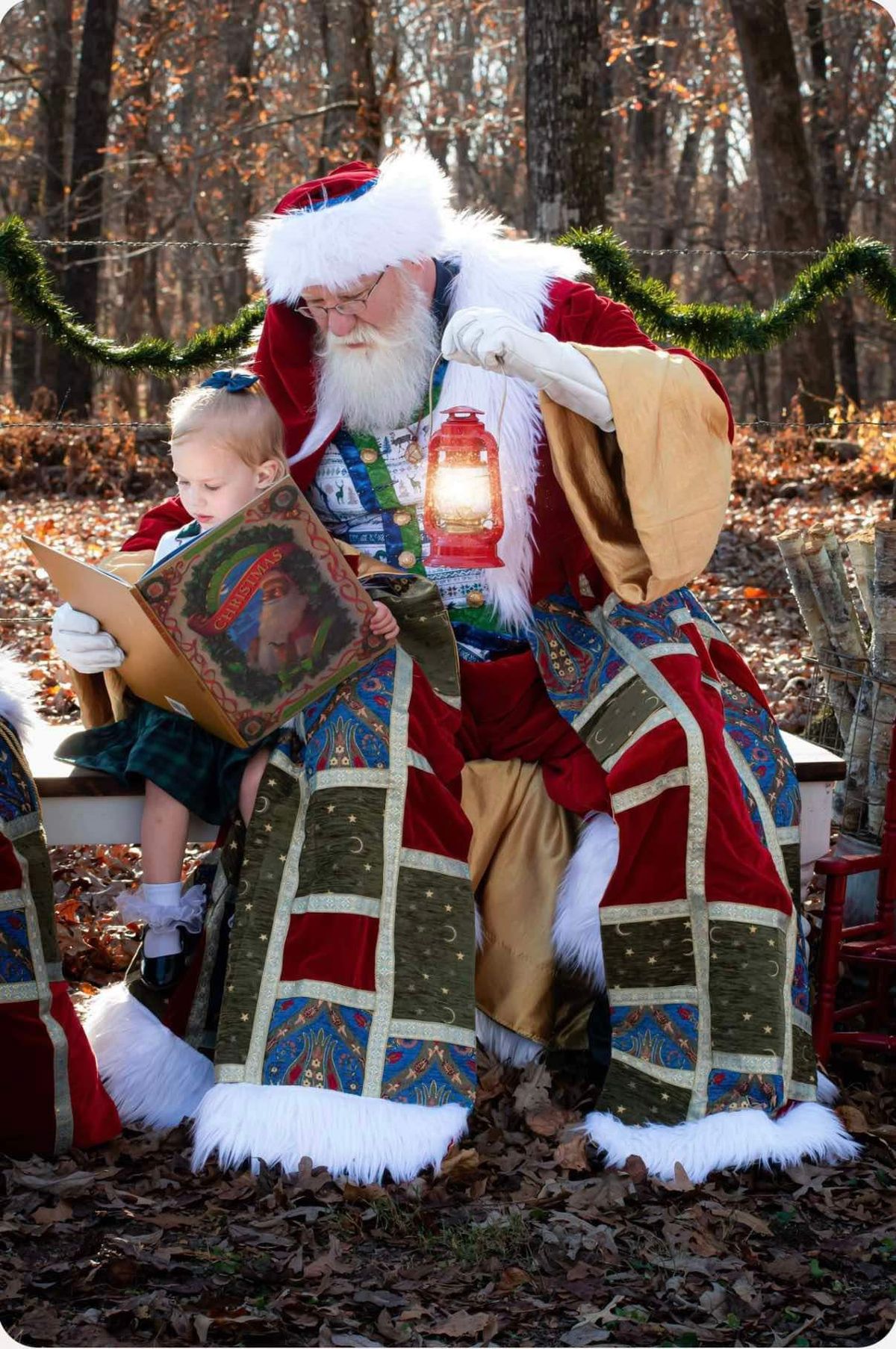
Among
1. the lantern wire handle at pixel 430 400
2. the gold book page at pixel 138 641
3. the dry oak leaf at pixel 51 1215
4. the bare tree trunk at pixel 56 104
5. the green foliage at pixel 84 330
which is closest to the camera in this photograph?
the dry oak leaf at pixel 51 1215

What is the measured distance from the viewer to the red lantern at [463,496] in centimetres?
319

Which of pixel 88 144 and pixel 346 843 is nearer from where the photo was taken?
pixel 346 843

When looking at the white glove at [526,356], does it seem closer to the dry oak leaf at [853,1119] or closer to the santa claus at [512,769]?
the santa claus at [512,769]

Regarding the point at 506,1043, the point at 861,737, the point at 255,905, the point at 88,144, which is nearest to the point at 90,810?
the point at 255,905

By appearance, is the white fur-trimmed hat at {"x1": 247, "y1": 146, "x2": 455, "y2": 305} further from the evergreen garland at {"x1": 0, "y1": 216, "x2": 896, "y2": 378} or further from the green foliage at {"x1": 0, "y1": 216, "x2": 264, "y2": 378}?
the evergreen garland at {"x1": 0, "y1": 216, "x2": 896, "y2": 378}

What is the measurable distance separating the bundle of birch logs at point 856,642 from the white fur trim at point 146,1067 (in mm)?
1932

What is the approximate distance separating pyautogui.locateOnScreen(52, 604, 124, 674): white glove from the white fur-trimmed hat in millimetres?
950

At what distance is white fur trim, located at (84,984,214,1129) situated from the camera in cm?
319

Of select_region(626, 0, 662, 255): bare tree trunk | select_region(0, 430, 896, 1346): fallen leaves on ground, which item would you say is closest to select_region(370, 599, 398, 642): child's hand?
select_region(0, 430, 896, 1346): fallen leaves on ground

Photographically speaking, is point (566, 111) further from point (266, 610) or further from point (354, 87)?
point (354, 87)

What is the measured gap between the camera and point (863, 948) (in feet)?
11.6

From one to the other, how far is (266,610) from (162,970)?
928mm

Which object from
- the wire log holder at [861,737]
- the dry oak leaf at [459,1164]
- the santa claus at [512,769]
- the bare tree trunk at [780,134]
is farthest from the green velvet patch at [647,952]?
the bare tree trunk at [780,134]

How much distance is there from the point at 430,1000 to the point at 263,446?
130 cm
